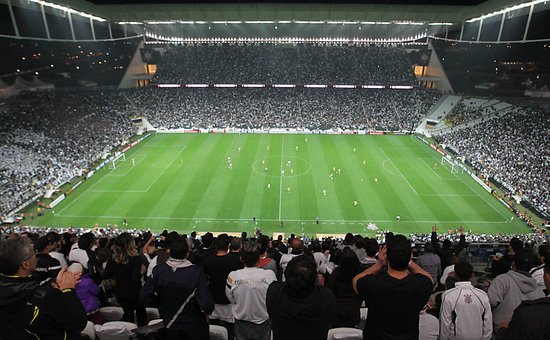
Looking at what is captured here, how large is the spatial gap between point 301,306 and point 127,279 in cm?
406

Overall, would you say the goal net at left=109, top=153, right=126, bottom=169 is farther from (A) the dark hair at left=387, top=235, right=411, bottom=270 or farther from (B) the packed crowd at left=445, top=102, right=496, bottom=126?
(B) the packed crowd at left=445, top=102, right=496, bottom=126

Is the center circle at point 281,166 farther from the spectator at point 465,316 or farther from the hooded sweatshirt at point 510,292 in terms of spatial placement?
the spectator at point 465,316

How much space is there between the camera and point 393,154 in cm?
4731

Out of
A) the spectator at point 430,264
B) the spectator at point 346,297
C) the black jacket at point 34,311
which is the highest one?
the black jacket at point 34,311

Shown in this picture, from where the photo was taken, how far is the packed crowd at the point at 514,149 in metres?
33.6

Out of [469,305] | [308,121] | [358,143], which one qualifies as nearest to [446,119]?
[358,143]

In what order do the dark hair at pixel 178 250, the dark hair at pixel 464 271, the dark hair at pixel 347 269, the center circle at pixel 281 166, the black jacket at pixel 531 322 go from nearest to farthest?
the black jacket at pixel 531 322, the dark hair at pixel 178 250, the dark hair at pixel 464 271, the dark hair at pixel 347 269, the center circle at pixel 281 166

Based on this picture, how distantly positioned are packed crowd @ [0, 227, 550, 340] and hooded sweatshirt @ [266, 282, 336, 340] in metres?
0.01

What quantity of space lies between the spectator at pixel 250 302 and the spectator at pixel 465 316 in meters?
2.57

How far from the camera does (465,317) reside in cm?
549

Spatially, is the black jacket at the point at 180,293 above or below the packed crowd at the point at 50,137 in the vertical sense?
above

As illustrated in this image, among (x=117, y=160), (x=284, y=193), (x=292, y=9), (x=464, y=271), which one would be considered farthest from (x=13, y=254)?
(x=292, y=9)

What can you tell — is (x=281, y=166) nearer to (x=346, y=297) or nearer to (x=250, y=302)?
(x=346, y=297)

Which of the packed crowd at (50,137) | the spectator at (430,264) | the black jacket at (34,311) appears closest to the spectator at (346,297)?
the black jacket at (34,311)
